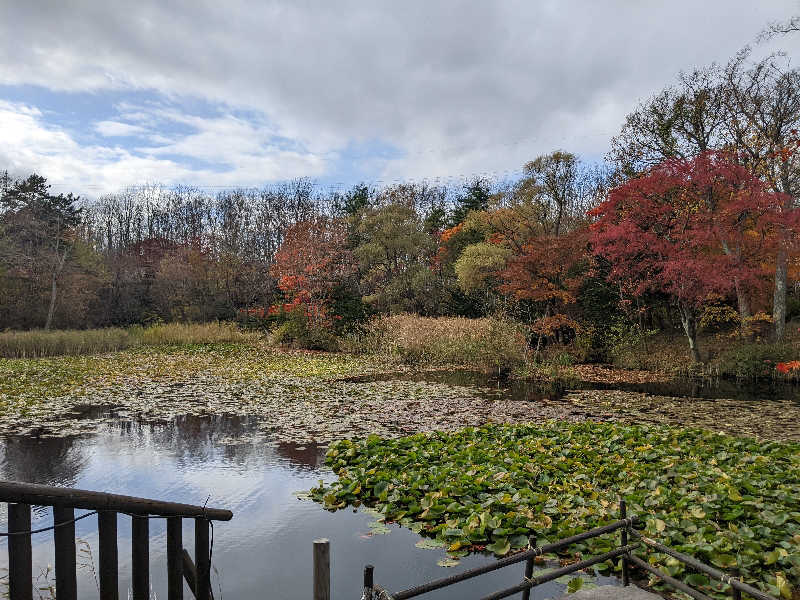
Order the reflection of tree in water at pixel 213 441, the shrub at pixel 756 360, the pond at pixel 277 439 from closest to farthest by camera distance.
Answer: the pond at pixel 277 439 → the reflection of tree in water at pixel 213 441 → the shrub at pixel 756 360

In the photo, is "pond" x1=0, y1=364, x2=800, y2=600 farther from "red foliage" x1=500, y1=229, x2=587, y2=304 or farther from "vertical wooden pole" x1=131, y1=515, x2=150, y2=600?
"red foliage" x1=500, y1=229, x2=587, y2=304

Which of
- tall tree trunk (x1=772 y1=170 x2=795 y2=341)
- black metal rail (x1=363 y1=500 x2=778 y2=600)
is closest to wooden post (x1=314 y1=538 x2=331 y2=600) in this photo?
black metal rail (x1=363 y1=500 x2=778 y2=600)

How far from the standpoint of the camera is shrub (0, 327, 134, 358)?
16750 mm

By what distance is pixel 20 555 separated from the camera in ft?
6.68

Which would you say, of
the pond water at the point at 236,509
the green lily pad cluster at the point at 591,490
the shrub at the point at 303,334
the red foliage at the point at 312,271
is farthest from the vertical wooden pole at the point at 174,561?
the red foliage at the point at 312,271

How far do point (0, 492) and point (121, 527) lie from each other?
11.8ft

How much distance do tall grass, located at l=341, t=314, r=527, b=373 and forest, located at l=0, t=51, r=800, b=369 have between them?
1.26 metres

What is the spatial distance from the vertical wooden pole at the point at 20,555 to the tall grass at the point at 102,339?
1753 centimetres

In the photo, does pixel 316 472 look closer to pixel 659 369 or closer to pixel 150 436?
pixel 150 436

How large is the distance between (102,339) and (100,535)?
18.1 meters

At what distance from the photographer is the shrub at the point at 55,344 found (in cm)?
1675

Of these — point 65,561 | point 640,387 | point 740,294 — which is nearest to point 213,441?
point 65,561

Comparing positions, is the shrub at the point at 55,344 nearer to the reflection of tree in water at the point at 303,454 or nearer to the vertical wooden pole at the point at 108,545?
the reflection of tree in water at the point at 303,454

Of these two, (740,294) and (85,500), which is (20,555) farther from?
(740,294)
